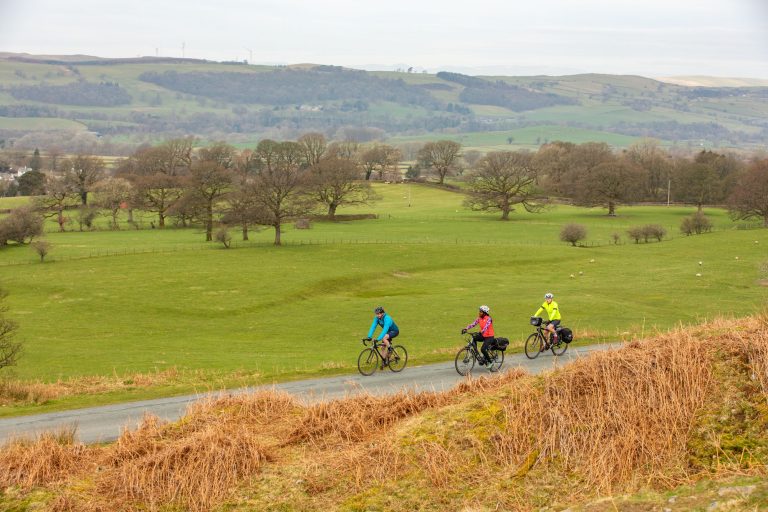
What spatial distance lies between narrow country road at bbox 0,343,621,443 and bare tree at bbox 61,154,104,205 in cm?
10874

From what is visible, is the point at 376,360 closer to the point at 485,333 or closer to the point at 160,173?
the point at 485,333

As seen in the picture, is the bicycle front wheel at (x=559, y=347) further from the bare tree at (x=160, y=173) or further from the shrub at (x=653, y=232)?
the bare tree at (x=160, y=173)

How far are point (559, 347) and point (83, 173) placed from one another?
114980 millimetres

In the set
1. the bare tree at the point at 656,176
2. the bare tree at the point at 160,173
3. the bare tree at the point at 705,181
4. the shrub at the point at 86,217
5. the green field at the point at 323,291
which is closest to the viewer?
the green field at the point at 323,291

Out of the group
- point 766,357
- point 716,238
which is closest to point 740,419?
point 766,357

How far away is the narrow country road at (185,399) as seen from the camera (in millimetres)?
19938

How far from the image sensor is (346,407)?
1708 centimetres

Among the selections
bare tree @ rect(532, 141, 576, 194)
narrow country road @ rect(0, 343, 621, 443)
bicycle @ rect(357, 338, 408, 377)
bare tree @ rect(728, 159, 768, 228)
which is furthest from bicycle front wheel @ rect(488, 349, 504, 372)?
bare tree @ rect(532, 141, 576, 194)

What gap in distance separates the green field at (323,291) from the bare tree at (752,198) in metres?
11.1

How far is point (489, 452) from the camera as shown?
47.4 ft

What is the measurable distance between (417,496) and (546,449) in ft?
8.52

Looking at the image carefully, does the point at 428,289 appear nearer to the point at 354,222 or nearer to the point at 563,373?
the point at 563,373

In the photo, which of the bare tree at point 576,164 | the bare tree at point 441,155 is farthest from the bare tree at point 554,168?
the bare tree at point 441,155

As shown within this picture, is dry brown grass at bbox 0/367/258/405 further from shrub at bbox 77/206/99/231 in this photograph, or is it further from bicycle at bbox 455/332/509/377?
shrub at bbox 77/206/99/231
